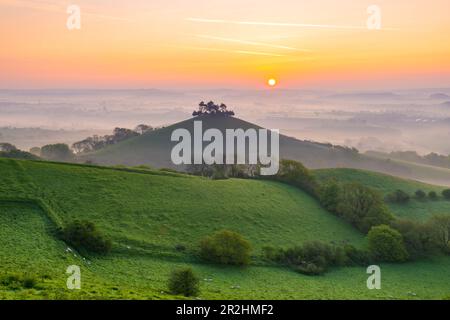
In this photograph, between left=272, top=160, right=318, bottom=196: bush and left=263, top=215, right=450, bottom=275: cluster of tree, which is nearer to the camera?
left=263, top=215, right=450, bottom=275: cluster of tree

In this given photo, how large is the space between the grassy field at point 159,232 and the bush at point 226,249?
1.44m

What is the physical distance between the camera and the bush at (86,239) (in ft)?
149

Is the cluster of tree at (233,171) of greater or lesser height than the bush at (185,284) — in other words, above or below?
above

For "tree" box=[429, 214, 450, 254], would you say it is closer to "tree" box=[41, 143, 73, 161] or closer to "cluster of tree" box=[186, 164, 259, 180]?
"cluster of tree" box=[186, 164, 259, 180]

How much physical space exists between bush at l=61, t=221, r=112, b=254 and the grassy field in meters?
1.47

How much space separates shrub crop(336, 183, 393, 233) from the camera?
7150cm

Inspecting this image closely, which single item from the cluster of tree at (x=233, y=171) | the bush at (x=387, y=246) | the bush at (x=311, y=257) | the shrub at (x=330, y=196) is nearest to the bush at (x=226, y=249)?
the bush at (x=311, y=257)

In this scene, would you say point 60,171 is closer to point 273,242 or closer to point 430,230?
point 273,242

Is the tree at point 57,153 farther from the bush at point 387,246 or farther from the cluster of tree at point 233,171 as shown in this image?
the bush at point 387,246

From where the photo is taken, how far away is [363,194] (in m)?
77.3

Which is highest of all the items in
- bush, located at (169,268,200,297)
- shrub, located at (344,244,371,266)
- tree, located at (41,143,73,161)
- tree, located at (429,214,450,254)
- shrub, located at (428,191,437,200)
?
tree, located at (41,143,73,161)

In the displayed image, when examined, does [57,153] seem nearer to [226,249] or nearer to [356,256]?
→ [226,249]

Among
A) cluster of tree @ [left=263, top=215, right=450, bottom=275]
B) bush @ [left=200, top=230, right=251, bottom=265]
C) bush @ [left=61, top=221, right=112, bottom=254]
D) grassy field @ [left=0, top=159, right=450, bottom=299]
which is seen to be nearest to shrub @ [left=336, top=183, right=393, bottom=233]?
grassy field @ [left=0, top=159, right=450, bottom=299]

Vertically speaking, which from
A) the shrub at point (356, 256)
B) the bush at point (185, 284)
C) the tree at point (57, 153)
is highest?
the tree at point (57, 153)
